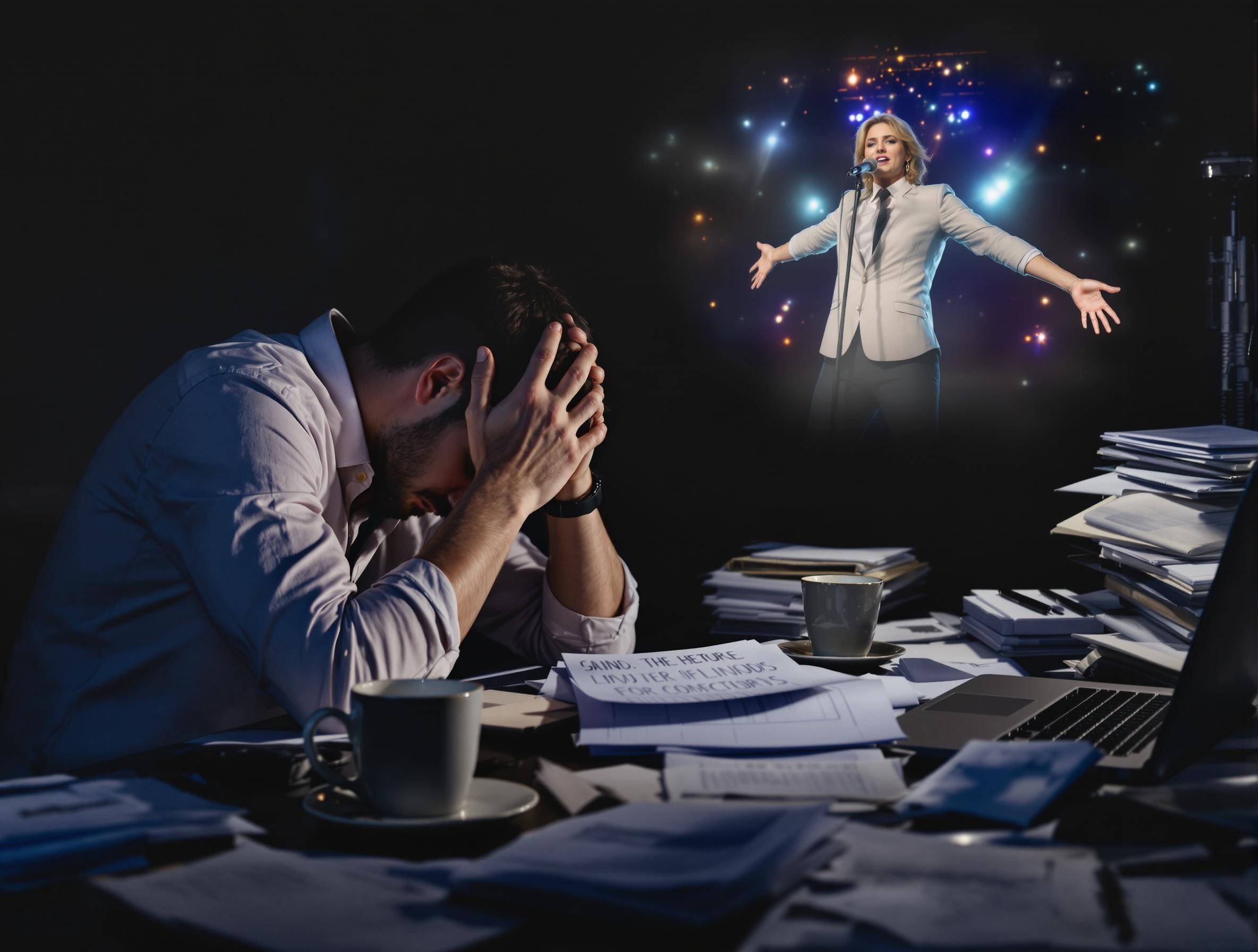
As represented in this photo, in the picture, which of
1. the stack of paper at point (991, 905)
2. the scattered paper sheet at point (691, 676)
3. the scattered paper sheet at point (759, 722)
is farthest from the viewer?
the scattered paper sheet at point (691, 676)

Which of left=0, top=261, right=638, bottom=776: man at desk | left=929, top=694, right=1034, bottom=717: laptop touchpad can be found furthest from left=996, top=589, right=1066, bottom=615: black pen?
left=0, top=261, right=638, bottom=776: man at desk

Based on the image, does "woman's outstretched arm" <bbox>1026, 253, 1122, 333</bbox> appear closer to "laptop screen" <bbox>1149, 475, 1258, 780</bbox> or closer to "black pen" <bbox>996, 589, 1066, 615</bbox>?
"black pen" <bbox>996, 589, 1066, 615</bbox>

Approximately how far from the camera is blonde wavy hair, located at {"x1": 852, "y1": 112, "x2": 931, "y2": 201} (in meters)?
2.09

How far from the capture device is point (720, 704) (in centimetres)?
97

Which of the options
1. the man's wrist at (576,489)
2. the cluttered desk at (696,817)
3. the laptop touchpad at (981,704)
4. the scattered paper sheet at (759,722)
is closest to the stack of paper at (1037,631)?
the cluttered desk at (696,817)

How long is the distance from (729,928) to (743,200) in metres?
1.88

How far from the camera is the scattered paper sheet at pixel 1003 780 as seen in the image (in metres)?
0.66

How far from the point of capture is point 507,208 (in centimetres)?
231

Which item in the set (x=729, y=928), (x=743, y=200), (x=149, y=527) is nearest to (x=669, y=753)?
(x=729, y=928)

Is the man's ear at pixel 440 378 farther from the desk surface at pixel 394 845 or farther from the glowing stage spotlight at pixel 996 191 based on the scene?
the glowing stage spotlight at pixel 996 191

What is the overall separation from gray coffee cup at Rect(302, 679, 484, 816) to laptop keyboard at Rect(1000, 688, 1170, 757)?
469 mm

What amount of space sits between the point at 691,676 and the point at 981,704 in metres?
0.28

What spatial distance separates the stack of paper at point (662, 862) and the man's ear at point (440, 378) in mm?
954

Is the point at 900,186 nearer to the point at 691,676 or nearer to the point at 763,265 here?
the point at 763,265
